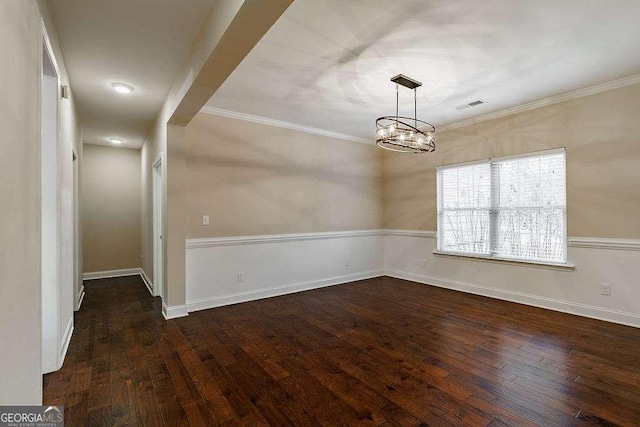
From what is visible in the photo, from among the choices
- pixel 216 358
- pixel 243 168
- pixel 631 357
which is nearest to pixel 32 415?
pixel 216 358

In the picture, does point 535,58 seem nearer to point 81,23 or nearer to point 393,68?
point 393,68

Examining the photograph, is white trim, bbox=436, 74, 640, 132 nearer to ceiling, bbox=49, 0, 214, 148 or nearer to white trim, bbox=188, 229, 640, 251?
white trim, bbox=188, 229, 640, 251

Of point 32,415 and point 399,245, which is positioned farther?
point 399,245

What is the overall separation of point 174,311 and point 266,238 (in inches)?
60.4

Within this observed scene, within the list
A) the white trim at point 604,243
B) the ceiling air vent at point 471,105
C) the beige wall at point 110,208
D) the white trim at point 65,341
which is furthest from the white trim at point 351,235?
the ceiling air vent at point 471,105

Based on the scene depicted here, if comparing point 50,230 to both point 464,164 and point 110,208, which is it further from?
point 464,164

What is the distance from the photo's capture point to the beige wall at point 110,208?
19.1ft

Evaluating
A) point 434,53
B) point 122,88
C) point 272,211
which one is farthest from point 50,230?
point 434,53

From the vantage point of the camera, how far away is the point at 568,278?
12.3 feet

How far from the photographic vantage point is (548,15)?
2252 millimetres

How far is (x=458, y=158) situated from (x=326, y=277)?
296 cm

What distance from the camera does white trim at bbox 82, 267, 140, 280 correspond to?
18.9ft

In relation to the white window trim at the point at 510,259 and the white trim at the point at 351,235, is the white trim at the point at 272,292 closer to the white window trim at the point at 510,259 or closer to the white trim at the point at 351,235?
the white trim at the point at 351,235

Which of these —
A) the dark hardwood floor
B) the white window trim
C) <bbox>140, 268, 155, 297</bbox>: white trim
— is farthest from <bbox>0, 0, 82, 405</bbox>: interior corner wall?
the white window trim
